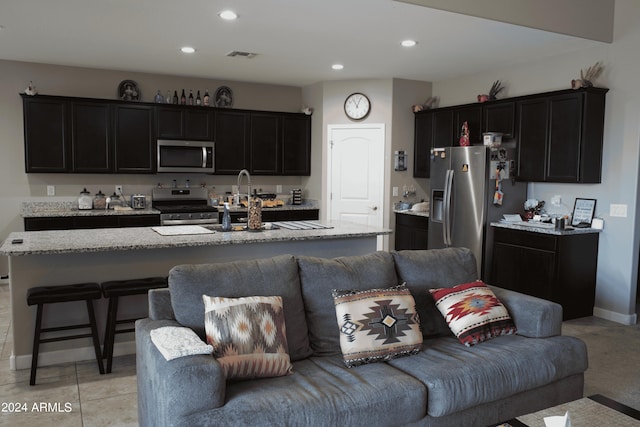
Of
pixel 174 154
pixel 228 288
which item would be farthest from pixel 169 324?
pixel 174 154

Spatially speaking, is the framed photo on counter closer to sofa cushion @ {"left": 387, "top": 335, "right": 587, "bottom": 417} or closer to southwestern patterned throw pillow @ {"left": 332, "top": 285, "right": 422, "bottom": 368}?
sofa cushion @ {"left": 387, "top": 335, "right": 587, "bottom": 417}

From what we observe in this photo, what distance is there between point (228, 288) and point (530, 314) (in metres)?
1.78

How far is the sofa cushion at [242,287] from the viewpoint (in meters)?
2.54

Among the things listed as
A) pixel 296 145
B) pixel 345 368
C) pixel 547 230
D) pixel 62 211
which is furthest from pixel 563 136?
pixel 62 211

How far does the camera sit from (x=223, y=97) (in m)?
7.26

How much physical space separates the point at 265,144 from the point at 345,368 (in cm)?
522

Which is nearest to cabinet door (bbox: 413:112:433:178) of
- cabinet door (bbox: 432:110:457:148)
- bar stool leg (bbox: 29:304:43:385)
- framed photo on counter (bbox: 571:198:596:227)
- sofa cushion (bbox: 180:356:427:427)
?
cabinet door (bbox: 432:110:457:148)

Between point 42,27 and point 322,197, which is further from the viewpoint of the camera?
point 322,197

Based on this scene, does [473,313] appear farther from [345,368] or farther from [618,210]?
[618,210]

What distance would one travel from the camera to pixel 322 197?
7352 millimetres

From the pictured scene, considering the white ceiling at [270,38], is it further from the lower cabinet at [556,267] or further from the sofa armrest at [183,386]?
the sofa armrest at [183,386]

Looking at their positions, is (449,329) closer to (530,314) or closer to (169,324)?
(530,314)

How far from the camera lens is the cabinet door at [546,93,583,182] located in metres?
5.02

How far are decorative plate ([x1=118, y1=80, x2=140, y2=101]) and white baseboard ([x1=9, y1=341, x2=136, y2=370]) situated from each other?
3.86 meters
